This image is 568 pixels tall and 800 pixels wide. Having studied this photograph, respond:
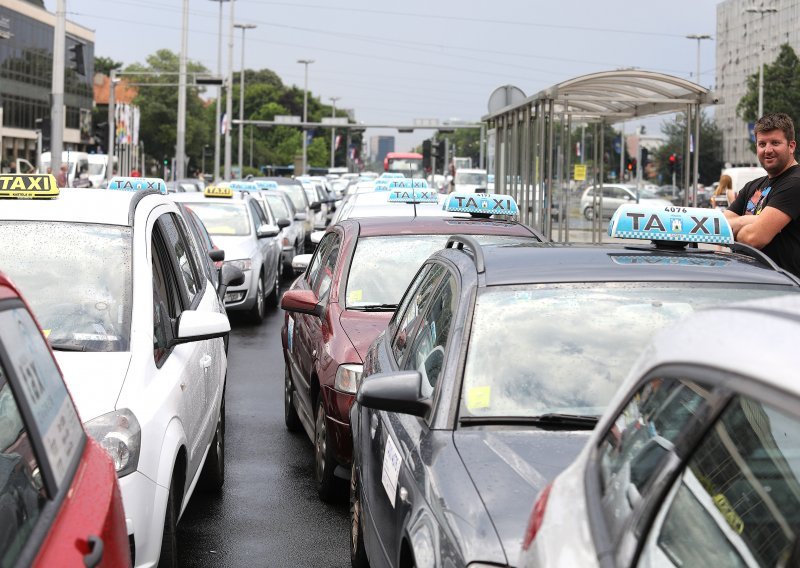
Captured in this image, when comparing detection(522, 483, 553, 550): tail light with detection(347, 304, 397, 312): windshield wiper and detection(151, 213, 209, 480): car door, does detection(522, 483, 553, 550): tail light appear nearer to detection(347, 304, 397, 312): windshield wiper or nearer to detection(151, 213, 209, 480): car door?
detection(151, 213, 209, 480): car door

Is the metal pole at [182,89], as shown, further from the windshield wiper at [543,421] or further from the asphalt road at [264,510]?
the windshield wiper at [543,421]

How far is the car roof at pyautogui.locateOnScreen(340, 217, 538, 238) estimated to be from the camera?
801 centimetres

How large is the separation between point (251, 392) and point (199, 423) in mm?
4793

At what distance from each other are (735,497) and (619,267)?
2.70 metres

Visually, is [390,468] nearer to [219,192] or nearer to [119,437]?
[119,437]

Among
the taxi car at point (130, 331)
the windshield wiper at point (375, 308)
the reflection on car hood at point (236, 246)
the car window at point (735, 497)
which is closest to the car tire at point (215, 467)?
the taxi car at point (130, 331)

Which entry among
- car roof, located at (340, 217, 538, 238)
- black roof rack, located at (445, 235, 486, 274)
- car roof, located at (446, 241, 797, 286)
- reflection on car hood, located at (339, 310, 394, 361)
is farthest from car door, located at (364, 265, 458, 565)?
car roof, located at (340, 217, 538, 238)

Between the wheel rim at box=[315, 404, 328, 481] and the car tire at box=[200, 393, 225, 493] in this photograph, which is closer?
the wheel rim at box=[315, 404, 328, 481]

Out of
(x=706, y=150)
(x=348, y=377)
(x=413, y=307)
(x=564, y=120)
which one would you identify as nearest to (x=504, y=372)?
(x=413, y=307)

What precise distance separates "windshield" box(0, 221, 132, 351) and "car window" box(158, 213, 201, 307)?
0.58 meters

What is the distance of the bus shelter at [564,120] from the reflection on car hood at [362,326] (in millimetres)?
8135

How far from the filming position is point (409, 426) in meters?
4.25

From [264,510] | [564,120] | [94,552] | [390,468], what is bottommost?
[264,510]

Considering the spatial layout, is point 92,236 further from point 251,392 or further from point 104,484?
point 251,392
